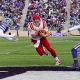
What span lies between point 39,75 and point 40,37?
10.5 ft

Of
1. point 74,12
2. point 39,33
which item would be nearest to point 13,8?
point 74,12

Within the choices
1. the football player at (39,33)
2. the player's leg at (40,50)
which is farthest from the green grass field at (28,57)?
the football player at (39,33)

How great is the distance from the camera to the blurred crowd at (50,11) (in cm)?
3716

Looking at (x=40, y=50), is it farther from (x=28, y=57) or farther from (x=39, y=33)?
(x=28, y=57)

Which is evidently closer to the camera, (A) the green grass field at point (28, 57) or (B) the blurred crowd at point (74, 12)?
(A) the green grass field at point (28, 57)

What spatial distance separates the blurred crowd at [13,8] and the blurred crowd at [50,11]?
0.89m

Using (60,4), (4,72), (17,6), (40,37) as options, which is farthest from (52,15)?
(4,72)

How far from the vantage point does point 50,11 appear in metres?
38.8

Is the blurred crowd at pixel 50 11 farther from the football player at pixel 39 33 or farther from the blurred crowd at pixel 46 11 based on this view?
the football player at pixel 39 33

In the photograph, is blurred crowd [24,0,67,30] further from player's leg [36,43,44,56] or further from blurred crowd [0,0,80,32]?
player's leg [36,43,44,56]

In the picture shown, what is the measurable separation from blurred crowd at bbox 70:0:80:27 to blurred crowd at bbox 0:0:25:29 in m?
4.96

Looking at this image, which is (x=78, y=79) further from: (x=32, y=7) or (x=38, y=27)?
(x=32, y=7)

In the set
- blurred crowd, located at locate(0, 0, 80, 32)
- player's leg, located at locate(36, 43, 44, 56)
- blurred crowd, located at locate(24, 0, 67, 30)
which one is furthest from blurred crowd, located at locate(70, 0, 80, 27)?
player's leg, located at locate(36, 43, 44, 56)

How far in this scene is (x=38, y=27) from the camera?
11.6m
